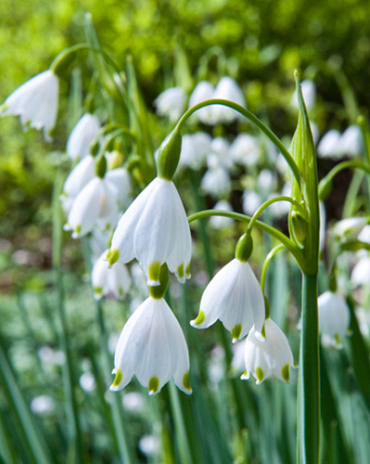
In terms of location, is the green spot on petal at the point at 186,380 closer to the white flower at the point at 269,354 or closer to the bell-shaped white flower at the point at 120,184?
the white flower at the point at 269,354

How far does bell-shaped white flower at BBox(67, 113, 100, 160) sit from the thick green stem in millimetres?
775

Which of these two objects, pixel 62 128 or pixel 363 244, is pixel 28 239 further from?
pixel 363 244

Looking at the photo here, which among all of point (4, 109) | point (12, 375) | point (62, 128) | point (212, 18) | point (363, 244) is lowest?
point (12, 375)

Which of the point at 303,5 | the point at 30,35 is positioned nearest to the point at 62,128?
the point at 30,35

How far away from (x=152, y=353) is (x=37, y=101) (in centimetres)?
71

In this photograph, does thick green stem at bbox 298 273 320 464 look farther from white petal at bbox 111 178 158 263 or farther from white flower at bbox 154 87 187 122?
white flower at bbox 154 87 187 122

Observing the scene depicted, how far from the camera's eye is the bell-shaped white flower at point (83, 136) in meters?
1.37

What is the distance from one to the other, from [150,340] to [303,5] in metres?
5.72

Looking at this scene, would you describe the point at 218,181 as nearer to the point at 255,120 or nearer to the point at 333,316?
the point at 333,316

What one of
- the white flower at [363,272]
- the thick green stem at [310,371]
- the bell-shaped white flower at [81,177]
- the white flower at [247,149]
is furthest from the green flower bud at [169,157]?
the white flower at [247,149]

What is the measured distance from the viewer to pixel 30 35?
543 cm

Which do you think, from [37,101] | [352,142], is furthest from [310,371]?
[352,142]

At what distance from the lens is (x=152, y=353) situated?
2.47 feet

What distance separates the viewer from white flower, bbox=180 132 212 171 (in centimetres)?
191
